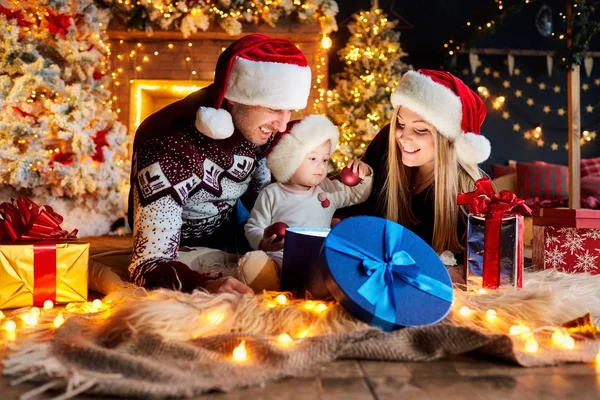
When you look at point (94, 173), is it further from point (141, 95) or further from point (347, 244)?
point (347, 244)

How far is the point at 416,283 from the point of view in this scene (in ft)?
3.86

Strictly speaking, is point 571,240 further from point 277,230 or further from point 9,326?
point 9,326

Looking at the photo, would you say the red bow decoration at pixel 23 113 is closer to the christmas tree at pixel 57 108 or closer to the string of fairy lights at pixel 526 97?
the christmas tree at pixel 57 108

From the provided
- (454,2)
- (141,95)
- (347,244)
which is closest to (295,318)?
(347,244)

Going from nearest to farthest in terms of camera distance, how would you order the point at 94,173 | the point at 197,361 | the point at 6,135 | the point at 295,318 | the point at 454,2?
the point at 197,361 → the point at 295,318 → the point at 6,135 → the point at 94,173 → the point at 454,2

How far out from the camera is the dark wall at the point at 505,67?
507 cm

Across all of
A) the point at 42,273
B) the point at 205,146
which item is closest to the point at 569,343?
the point at 205,146

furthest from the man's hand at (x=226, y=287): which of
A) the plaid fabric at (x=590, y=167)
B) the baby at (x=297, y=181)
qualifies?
the plaid fabric at (x=590, y=167)

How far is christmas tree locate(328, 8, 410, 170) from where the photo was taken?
4.18m

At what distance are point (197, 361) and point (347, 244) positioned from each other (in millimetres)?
448

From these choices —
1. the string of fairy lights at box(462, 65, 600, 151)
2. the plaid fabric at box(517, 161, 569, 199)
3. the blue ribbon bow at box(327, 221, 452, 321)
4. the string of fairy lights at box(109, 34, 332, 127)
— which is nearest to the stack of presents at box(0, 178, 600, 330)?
the blue ribbon bow at box(327, 221, 452, 321)

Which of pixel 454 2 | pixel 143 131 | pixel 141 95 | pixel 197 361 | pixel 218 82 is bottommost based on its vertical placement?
pixel 197 361

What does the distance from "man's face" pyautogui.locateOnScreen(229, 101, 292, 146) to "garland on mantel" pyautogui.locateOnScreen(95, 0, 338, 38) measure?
8.93ft

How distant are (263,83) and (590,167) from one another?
13.9 feet
